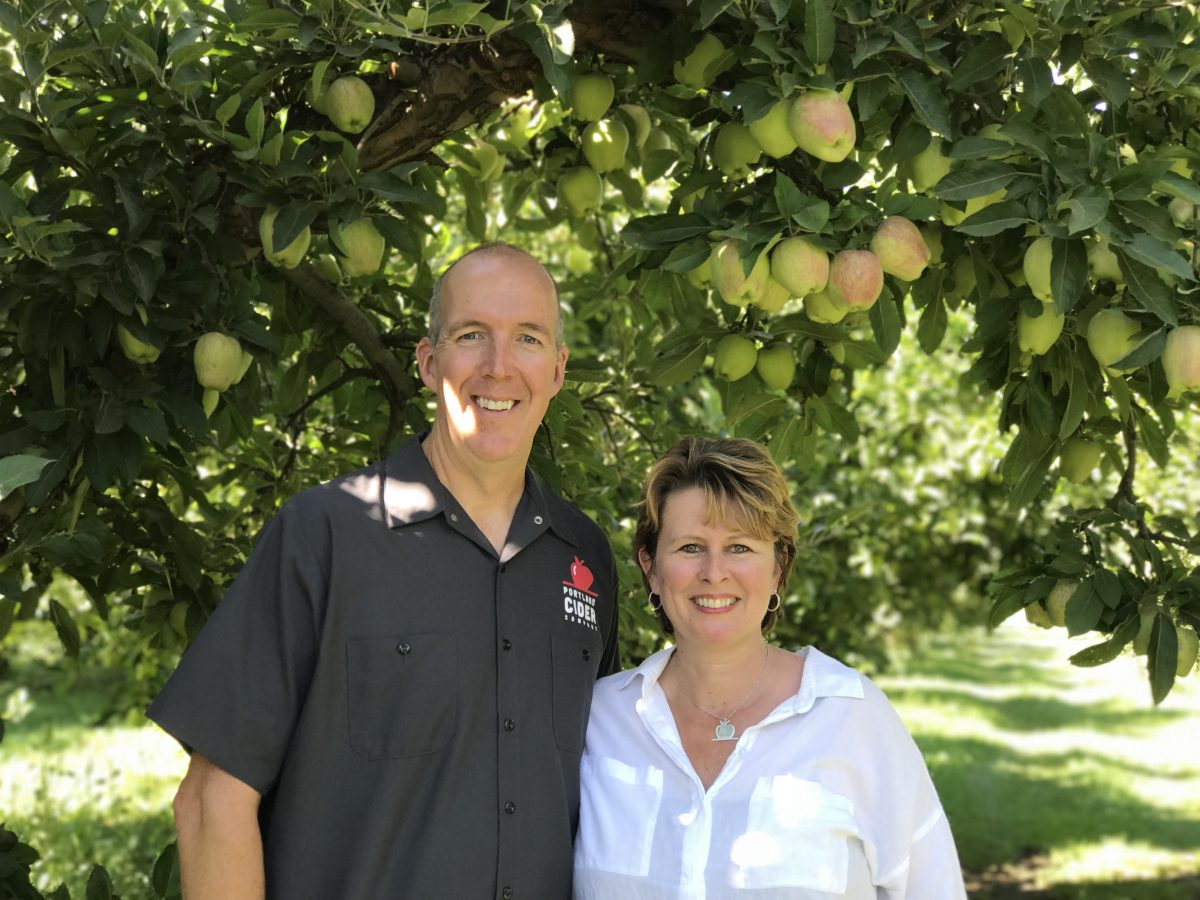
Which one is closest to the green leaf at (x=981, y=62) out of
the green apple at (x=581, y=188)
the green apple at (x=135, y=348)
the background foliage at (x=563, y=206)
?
the background foliage at (x=563, y=206)

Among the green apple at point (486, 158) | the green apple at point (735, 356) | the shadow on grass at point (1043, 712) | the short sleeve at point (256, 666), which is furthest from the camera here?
the shadow on grass at point (1043, 712)

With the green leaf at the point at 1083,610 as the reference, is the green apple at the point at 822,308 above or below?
above

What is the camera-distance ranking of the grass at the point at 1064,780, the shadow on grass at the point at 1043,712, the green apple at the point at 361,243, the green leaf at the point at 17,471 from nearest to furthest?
the green leaf at the point at 17,471, the green apple at the point at 361,243, the grass at the point at 1064,780, the shadow on grass at the point at 1043,712

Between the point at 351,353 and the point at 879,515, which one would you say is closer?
the point at 351,353

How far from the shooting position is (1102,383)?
272cm

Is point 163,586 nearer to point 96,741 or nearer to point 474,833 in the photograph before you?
point 474,833

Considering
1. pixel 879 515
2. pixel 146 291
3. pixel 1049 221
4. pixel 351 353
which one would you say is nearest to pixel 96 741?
pixel 879 515

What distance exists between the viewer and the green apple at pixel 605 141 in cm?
323

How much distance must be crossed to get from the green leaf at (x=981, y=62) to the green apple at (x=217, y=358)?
1393 mm

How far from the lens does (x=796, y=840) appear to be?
2.08 m

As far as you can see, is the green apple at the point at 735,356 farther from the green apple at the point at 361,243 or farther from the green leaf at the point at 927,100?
the green apple at the point at 361,243

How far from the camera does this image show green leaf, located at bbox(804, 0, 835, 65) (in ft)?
7.27

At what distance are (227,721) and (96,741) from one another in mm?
10303

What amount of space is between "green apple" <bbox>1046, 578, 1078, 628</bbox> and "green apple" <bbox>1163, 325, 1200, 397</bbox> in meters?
0.55
